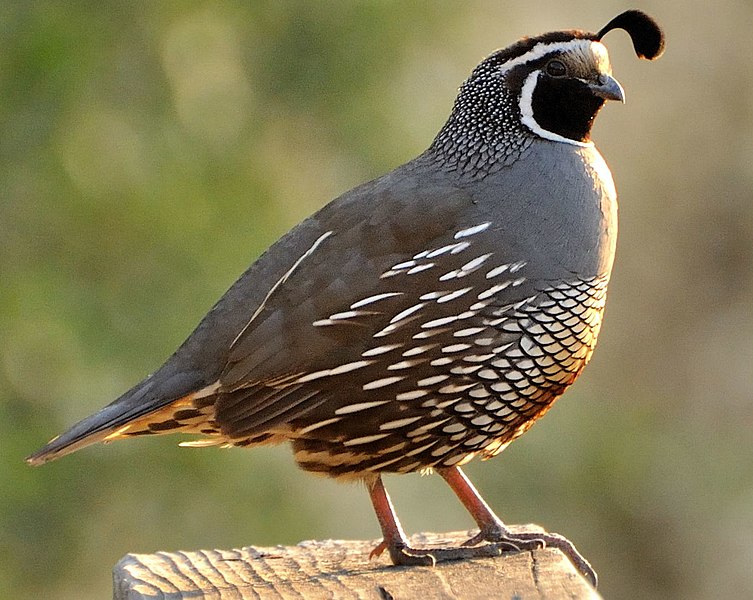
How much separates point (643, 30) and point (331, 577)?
2.07 meters

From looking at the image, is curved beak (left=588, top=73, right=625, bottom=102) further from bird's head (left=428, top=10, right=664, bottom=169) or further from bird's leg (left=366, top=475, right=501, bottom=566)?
bird's leg (left=366, top=475, right=501, bottom=566)

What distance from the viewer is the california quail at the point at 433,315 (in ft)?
13.1

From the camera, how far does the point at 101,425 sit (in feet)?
13.9

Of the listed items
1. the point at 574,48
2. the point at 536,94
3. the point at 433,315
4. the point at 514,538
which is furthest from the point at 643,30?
the point at 514,538

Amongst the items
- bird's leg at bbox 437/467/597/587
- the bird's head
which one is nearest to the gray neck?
the bird's head

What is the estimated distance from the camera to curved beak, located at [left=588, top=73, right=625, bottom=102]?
425 cm

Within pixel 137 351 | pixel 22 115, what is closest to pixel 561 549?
pixel 137 351

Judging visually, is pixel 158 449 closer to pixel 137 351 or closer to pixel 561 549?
pixel 137 351

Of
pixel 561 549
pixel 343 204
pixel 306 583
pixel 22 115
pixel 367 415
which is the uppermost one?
pixel 22 115

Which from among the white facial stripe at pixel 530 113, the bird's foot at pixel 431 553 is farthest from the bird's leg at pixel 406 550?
the white facial stripe at pixel 530 113

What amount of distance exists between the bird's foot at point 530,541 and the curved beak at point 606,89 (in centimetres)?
134

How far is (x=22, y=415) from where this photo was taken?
289 inches

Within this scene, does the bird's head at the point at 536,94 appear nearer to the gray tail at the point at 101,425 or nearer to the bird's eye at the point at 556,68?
the bird's eye at the point at 556,68

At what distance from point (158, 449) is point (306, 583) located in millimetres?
4386
